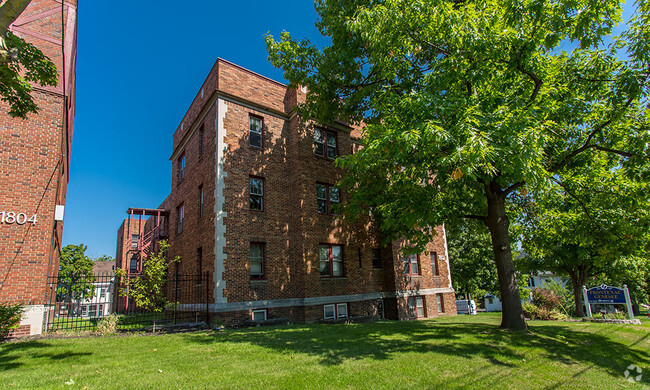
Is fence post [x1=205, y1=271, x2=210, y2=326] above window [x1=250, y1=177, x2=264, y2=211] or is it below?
below

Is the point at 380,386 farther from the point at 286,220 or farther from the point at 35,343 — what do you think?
the point at 286,220

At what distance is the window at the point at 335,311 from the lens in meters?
15.5

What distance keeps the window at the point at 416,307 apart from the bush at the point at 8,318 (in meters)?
16.3

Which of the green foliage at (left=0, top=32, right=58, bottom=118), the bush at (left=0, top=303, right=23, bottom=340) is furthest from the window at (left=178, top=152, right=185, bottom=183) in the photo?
the green foliage at (left=0, top=32, right=58, bottom=118)

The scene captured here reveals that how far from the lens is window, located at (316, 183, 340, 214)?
16844 mm

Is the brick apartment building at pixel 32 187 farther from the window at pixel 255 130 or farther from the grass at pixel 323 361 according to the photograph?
the window at pixel 255 130

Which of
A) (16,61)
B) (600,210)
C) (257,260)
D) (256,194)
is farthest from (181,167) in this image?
(600,210)

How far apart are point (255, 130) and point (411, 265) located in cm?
1145

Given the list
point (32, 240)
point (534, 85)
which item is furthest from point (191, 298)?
point (534, 85)

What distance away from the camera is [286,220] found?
1589 cm

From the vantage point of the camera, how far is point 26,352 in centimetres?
732

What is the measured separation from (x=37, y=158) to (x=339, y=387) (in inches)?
466

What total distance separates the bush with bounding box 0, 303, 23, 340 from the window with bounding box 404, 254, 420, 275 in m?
16.2

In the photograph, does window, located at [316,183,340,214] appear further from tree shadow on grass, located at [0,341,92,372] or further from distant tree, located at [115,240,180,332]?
tree shadow on grass, located at [0,341,92,372]
